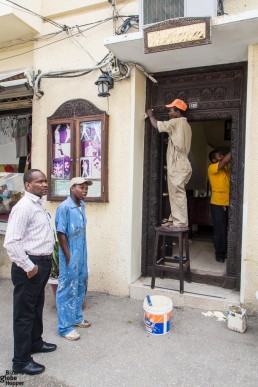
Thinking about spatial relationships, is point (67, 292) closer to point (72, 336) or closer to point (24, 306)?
point (72, 336)

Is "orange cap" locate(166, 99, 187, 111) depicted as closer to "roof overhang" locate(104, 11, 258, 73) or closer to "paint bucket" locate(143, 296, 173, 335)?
"roof overhang" locate(104, 11, 258, 73)

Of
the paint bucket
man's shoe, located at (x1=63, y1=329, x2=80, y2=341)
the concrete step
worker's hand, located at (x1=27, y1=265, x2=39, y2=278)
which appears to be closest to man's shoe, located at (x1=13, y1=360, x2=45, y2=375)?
man's shoe, located at (x1=63, y1=329, x2=80, y2=341)

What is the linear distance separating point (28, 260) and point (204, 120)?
3474 mm

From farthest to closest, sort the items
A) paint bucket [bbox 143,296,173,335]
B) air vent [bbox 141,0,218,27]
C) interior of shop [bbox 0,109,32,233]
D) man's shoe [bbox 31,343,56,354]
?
interior of shop [bbox 0,109,32,233], air vent [bbox 141,0,218,27], paint bucket [bbox 143,296,173,335], man's shoe [bbox 31,343,56,354]

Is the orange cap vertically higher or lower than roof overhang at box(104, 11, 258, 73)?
lower

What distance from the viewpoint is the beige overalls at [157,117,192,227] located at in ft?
14.9

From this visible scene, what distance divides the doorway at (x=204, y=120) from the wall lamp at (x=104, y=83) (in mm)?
717

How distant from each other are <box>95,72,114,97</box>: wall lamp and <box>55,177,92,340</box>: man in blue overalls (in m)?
1.67

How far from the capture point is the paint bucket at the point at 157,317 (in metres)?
3.56

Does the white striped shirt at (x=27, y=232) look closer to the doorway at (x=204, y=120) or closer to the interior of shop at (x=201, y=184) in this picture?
the doorway at (x=204, y=120)

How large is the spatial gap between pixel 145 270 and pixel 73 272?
1.81 metres

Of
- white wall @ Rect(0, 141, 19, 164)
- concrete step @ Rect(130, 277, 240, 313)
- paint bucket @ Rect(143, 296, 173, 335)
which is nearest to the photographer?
paint bucket @ Rect(143, 296, 173, 335)

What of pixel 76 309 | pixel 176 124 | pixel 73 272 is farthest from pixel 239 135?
pixel 76 309

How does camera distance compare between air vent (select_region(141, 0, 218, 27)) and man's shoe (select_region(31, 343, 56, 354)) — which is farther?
air vent (select_region(141, 0, 218, 27))
